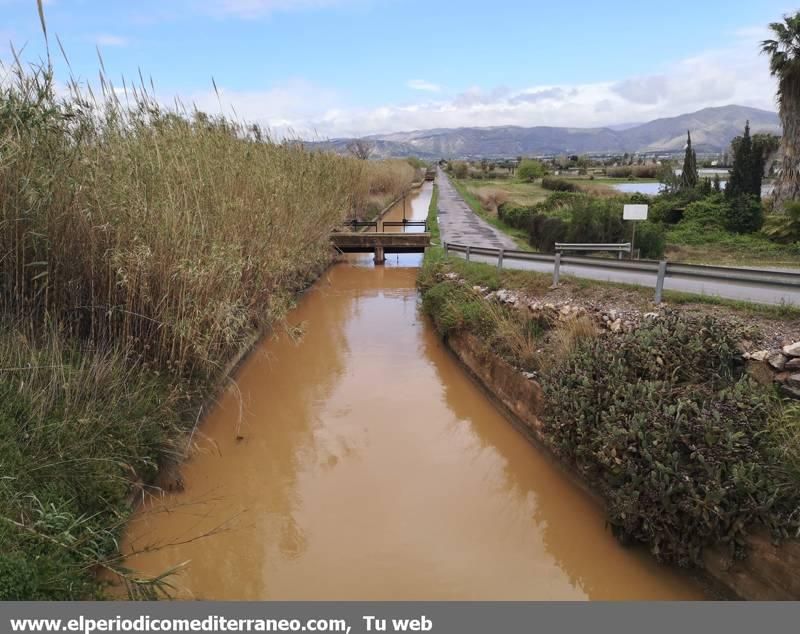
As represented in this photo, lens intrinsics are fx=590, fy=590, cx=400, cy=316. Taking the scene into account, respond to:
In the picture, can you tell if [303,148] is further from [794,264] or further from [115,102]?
[794,264]

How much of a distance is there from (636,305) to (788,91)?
1710cm

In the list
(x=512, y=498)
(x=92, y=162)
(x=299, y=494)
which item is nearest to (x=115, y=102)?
(x=92, y=162)

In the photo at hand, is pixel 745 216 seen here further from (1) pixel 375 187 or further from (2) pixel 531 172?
(2) pixel 531 172

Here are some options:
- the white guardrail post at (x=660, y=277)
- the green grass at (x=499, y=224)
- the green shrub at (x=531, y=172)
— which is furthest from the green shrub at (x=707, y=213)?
the green shrub at (x=531, y=172)

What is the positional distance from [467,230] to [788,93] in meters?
12.1

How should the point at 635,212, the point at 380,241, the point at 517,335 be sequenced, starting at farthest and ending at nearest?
1. the point at 380,241
2. the point at 635,212
3. the point at 517,335

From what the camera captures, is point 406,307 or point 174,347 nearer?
point 174,347

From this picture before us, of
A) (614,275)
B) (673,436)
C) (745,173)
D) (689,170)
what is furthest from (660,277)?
(689,170)

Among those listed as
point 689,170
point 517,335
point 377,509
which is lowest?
point 377,509

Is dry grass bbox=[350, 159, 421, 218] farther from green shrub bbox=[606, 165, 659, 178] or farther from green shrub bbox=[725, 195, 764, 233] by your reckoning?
green shrub bbox=[606, 165, 659, 178]

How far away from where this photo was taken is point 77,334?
21.0 feet

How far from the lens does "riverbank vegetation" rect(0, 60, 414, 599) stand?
4371mm

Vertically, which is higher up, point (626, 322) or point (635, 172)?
point (635, 172)

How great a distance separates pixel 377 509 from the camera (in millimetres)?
6285
